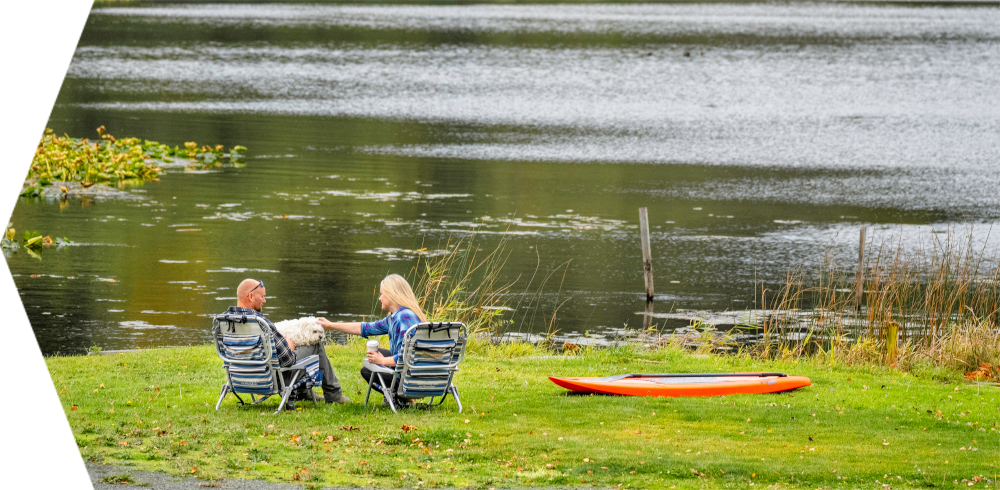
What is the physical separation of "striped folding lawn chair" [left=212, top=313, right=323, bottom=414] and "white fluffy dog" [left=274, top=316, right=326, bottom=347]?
0.16 metres

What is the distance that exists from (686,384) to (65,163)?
20.3 m

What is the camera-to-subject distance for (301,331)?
9727mm

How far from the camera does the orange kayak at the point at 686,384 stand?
10.9 meters

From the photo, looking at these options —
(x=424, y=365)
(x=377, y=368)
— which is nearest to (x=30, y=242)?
(x=377, y=368)

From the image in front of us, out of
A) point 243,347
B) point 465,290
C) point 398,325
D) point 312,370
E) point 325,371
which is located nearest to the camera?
point 243,347

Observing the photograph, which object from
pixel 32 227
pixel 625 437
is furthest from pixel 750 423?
pixel 32 227

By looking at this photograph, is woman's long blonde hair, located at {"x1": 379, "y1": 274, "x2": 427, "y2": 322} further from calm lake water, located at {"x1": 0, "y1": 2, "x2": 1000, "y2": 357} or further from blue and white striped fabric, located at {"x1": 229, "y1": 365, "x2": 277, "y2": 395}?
calm lake water, located at {"x1": 0, "y1": 2, "x2": 1000, "y2": 357}

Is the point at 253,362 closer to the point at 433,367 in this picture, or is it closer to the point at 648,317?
the point at 433,367

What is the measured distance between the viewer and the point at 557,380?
11.0 m

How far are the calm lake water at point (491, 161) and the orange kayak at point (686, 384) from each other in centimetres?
503

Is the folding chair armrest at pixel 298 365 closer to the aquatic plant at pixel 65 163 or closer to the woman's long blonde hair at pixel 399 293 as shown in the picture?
the woman's long blonde hair at pixel 399 293

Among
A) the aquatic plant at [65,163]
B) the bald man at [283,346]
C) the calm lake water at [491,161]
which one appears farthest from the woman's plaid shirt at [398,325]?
the aquatic plant at [65,163]

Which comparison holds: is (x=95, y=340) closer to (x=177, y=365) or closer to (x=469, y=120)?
(x=177, y=365)

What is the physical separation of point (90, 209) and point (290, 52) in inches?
1514
